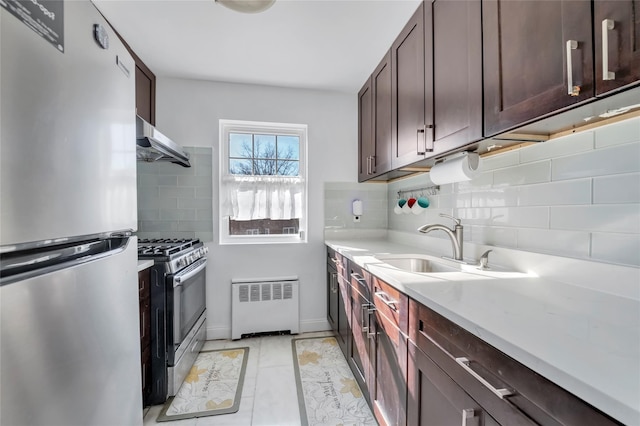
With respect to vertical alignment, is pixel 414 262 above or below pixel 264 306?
above

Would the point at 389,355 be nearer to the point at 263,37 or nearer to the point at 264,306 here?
the point at 264,306

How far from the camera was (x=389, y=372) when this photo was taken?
1.25 m

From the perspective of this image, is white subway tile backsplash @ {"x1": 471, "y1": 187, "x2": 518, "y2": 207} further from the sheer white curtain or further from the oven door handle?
the oven door handle

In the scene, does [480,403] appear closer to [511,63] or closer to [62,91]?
[511,63]

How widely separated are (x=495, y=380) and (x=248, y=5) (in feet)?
6.21

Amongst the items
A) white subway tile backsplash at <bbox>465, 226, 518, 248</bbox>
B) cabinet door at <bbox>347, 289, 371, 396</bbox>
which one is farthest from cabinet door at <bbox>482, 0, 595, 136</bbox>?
cabinet door at <bbox>347, 289, 371, 396</bbox>

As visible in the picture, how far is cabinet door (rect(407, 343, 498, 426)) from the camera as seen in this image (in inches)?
29.1

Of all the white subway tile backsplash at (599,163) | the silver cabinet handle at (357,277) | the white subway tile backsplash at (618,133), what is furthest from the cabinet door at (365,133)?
the white subway tile backsplash at (618,133)

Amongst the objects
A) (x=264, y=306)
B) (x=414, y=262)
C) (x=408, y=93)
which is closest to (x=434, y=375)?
(x=414, y=262)

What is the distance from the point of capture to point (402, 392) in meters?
1.12

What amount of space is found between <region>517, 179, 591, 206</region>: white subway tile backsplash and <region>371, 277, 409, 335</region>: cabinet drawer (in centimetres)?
75

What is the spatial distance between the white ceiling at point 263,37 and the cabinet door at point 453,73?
13.6 inches

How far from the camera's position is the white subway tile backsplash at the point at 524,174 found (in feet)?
3.85

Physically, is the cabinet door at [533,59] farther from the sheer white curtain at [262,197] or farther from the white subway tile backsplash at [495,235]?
the sheer white curtain at [262,197]
